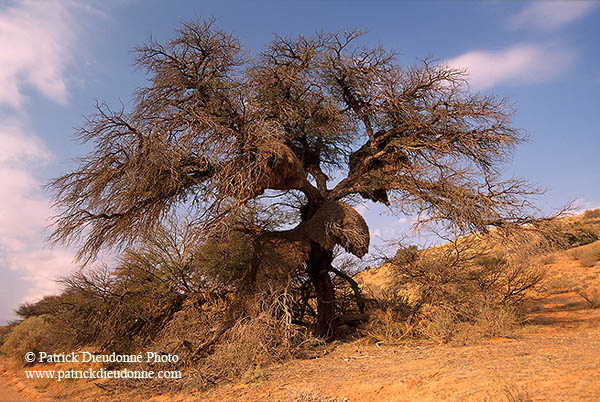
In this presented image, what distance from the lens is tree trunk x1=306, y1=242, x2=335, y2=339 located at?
9062mm

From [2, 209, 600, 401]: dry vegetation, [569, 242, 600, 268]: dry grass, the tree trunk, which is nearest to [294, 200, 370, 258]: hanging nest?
the tree trunk

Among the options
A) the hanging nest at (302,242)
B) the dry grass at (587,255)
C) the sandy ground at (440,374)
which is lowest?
the sandy ground at (440,374)

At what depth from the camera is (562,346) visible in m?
5.79

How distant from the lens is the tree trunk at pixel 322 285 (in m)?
9.06

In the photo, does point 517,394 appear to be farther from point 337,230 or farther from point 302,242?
point 302,242

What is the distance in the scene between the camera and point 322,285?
9.41m

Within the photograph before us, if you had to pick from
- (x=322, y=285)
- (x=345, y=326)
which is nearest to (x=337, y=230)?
(x=322, y=285)

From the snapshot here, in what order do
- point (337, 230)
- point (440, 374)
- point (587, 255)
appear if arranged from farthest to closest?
point (587, 255) < point (337, 230) < point (440, 374)

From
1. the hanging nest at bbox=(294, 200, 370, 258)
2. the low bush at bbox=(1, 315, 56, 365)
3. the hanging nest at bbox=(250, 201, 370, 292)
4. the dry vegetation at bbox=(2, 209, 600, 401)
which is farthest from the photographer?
the low bush at bbox=(1, 315, 56, 365)

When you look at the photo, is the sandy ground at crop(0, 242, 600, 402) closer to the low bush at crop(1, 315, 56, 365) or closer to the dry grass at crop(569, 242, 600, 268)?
the low bush at crop(1, 315, 56, 365)

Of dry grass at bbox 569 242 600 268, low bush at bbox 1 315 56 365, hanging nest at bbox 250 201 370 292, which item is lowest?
dry grass at bbox 569 242 600 268

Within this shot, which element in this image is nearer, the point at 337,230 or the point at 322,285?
the point at 337,230

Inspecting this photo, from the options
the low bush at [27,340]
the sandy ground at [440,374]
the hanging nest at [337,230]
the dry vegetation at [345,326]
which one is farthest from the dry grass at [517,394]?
the low bush at [27,340]

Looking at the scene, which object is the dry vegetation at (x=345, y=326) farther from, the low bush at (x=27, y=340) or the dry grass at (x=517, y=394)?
the low bush at (x=27, y=340)
